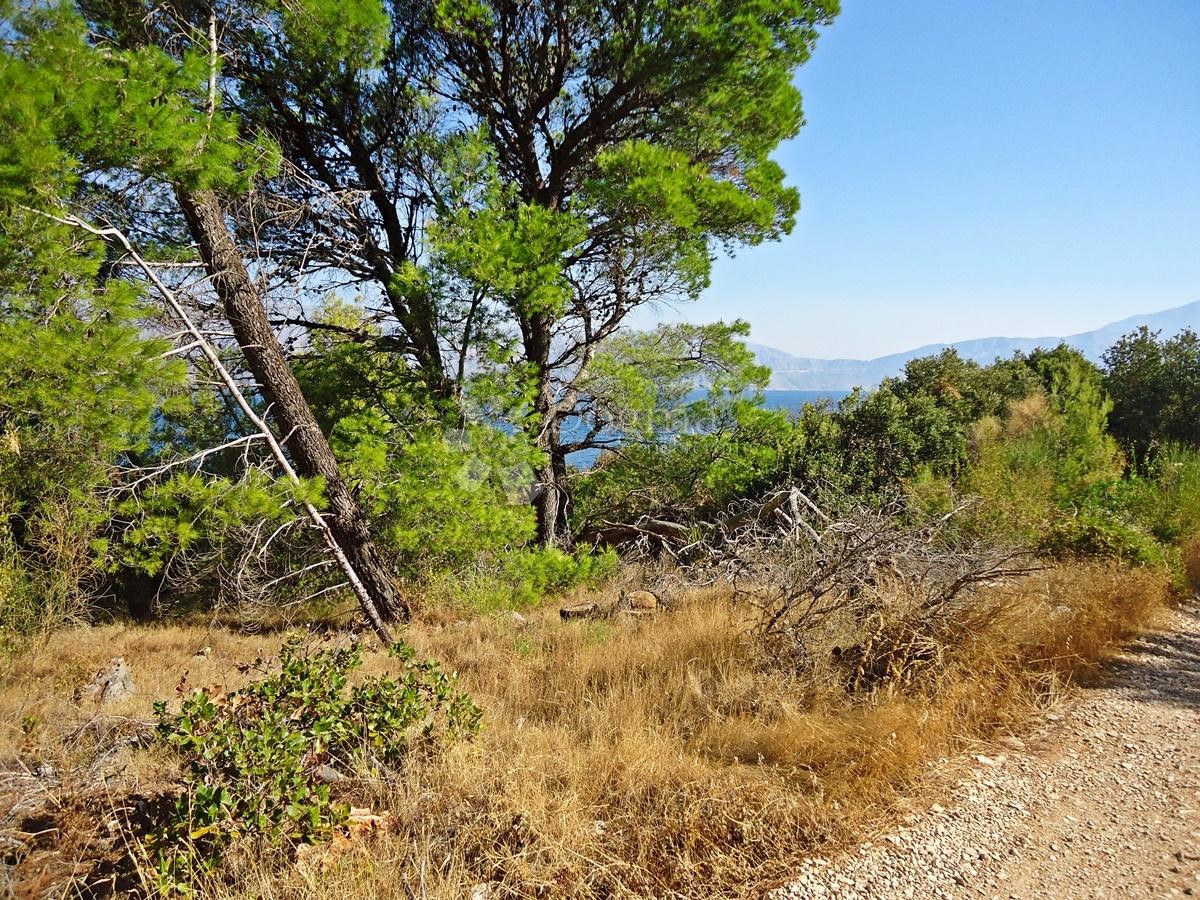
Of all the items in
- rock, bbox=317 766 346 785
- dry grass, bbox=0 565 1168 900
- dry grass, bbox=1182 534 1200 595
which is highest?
rock, bbox=317 766 346 785

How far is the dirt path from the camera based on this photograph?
2.50 metres

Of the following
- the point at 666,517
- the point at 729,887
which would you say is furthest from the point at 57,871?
the point at 666,517

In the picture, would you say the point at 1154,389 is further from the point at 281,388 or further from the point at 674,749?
the point at 281,388

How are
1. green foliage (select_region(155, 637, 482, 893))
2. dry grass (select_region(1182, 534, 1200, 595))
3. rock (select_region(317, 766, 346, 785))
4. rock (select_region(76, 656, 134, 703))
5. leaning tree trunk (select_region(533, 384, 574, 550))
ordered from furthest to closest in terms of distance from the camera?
leaning tree trunk (select_region(533, 384, 574, 550)) < dry grass (select_region(1182, 534, 1200, 595)) < rock (select_region(76, 656, 134, 703)) < rock (select_region(317, 766, 346, 785)) < green foliage (select_region(155, 637, 482, 893))

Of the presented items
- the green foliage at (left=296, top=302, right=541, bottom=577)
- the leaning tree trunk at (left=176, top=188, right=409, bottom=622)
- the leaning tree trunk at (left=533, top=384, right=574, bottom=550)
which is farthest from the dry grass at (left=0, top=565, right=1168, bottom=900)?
the leaning tree trunk at (left=533, top=384, right=574, bottom=550)

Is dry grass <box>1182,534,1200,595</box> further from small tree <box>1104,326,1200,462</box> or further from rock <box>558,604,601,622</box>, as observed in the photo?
small tree <box>1104,326,1200,462</box>

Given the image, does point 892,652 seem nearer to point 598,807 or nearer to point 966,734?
point 966,734

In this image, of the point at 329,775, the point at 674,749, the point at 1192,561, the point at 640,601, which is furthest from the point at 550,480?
the point at 1192,561

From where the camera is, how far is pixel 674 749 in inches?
133

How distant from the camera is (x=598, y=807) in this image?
2783 mm

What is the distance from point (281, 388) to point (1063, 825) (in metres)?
7.00

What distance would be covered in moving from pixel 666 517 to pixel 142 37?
8.83 m

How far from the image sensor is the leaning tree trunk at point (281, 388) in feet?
19.0

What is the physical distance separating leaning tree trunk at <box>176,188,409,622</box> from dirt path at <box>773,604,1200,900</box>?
18.2 feet
